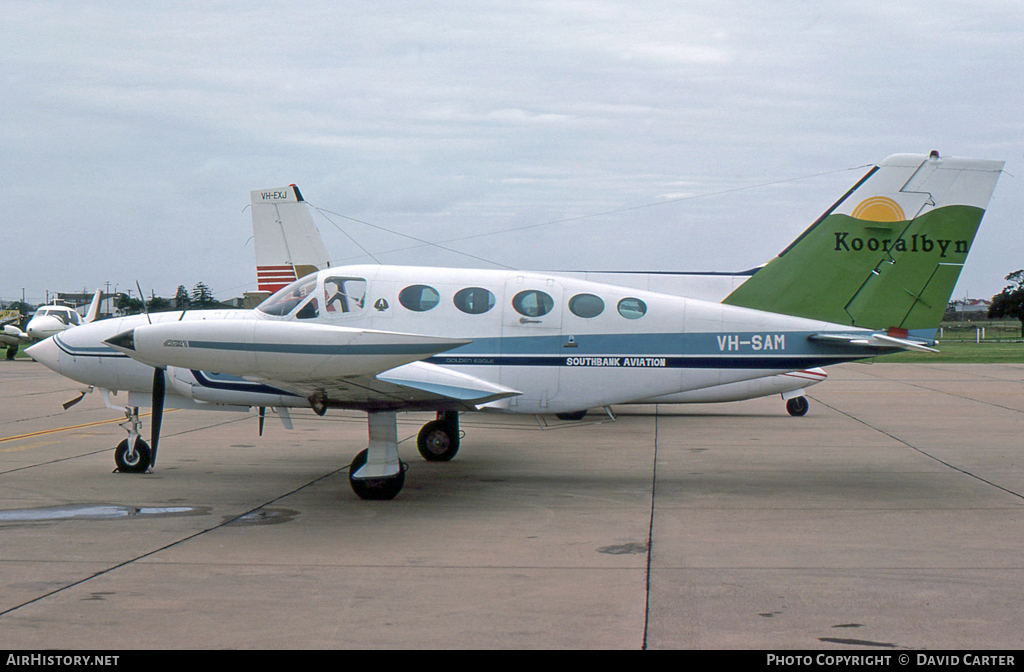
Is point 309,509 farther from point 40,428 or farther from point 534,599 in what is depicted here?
point 40,428

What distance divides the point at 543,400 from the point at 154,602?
5.79m

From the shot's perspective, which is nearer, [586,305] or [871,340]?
[871,340]

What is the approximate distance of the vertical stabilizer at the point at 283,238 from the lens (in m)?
21.3

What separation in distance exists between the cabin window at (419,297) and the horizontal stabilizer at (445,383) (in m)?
0.76

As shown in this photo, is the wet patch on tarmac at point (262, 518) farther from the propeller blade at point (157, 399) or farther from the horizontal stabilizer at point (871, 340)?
the horizontal stabilizer at point (871, 340)

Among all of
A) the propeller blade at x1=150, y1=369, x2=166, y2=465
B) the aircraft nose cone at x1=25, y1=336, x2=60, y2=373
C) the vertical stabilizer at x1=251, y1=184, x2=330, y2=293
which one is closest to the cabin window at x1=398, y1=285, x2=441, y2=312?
the propeller blade at x1=150, y1=369, x2=166, y2=465

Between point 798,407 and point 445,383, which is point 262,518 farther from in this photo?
point 798,407

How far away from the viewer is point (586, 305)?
10.8 m

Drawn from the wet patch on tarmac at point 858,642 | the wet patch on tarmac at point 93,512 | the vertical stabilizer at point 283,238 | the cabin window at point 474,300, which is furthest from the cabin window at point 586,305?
the vertical stabilizer at point 283,238

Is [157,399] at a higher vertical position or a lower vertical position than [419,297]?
lower

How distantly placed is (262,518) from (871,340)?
7086mm

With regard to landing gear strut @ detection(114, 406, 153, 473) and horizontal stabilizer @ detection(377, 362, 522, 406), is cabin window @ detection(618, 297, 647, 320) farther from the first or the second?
landing gear strut @ detection(114, 406, 153, 473)

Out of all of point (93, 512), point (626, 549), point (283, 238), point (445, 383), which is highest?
point (283, 238)

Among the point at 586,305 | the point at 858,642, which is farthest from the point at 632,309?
the point at 858,642
